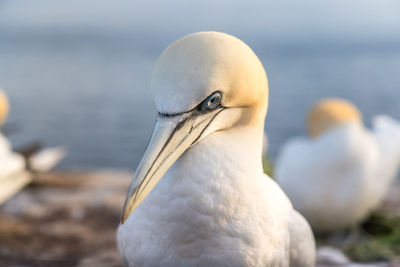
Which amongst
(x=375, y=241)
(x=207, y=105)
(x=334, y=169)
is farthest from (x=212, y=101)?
(x=375, y=241)

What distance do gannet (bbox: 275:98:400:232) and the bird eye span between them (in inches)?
108

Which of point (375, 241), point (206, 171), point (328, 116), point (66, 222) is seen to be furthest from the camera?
point (66, 222)

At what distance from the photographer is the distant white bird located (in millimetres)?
4703

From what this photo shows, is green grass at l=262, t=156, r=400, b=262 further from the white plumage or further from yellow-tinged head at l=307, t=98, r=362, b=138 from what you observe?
the white plumage

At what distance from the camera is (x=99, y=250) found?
388 centimetres

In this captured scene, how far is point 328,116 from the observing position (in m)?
4.34

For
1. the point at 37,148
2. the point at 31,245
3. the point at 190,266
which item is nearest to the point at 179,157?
the point at 190,266

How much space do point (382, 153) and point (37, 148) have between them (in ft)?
11.1

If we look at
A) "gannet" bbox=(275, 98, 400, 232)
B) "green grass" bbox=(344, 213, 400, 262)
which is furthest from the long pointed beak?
"gannet" bbox=(275, 98, 400, 232)

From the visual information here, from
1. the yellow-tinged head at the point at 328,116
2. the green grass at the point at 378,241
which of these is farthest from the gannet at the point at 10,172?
the green grass at the point at 378,241

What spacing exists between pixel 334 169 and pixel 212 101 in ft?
9.33

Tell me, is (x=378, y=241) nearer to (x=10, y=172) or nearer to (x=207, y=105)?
(x=207, y=105)

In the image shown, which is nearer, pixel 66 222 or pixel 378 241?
pixel 378 241

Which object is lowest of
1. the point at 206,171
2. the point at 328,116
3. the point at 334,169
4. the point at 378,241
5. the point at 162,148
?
the point at 378,241
